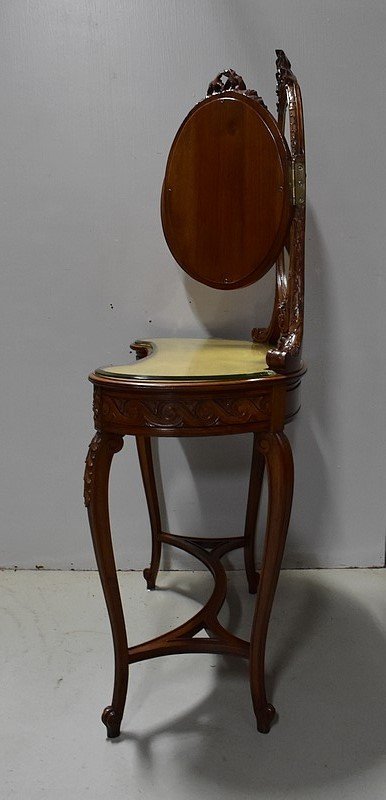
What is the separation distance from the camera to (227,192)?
4.85 ft

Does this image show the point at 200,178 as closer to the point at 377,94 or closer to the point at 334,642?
the point at 377,94

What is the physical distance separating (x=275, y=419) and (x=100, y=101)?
1.09 metres

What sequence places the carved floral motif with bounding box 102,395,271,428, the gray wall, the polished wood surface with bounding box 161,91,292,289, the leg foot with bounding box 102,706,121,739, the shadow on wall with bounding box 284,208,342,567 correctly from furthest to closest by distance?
1. the shadow on wall with bounding box 284,208,342,567
2. the gray wall
3. the polished wood surface with bounding box 161,91,292,289
4. the leg foot with bounding box 102,706,121,739
5. the carved floral motif with bounding box 102,395,271,428

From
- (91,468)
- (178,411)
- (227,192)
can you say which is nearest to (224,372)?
(178,411)

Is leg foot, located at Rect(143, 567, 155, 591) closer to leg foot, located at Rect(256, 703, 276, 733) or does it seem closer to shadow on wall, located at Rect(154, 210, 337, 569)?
shadow on wall, located at Rect(154, 210, 337, 569)

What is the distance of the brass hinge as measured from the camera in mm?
1232

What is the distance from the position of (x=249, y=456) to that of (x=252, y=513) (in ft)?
0.65

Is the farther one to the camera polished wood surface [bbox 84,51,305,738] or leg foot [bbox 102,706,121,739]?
leg foot [bbox 102,706,121,739]

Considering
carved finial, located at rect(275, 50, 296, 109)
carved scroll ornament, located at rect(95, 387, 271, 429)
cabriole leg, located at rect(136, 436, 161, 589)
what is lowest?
cabriole leg, located at rect(136, 436, 161, 589)

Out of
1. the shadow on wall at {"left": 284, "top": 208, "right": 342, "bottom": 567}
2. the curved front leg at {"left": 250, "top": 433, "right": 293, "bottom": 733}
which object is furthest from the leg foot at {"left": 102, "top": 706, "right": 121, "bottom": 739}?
the shadow on wall at {"left": 284, "top": 208, "right": 342, "bottom": 567}

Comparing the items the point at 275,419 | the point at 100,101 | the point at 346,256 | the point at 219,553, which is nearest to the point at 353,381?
the point at 346,256

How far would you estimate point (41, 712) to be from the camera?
1.28 meters

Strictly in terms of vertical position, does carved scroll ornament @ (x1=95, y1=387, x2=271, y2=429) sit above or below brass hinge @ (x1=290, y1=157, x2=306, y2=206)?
below

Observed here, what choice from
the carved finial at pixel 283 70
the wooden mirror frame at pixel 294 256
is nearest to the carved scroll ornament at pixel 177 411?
the wooden mirror frame at pixel 294 256
